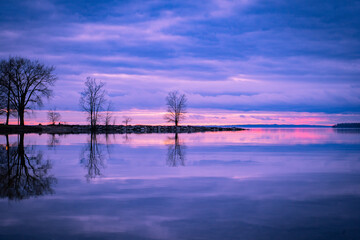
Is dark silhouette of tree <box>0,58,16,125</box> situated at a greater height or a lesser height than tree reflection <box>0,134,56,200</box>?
greater

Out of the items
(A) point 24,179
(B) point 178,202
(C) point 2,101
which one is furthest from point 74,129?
(B) point 178,202

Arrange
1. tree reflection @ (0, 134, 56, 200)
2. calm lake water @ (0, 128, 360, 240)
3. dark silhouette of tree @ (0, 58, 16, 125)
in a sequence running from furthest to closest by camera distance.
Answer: dark silhouette of tree @ (0, 58, 16, 125), tree reflection @ (0, 134, 56, 200), calm lake water @ (0, 128, 360, 240)

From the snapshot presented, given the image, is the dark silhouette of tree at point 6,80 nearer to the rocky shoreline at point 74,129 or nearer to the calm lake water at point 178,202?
the rocky shoreline at point 74,129

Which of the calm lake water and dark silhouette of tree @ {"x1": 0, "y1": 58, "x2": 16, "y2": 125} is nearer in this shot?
the calm lake water

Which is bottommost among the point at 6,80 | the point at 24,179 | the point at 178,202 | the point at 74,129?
the point at 178,202

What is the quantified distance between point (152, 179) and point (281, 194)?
12.3 ft

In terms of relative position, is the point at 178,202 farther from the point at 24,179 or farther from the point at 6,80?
the point at 6,80

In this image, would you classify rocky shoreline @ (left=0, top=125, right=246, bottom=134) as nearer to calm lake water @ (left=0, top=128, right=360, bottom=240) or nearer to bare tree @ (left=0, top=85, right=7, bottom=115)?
bare tree @ (left=0, top=85, right=7, bottom=115)

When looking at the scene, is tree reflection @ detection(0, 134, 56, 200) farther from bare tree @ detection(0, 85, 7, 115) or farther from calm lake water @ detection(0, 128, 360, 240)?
bare tree @ detection(0, 85, 7, 115)

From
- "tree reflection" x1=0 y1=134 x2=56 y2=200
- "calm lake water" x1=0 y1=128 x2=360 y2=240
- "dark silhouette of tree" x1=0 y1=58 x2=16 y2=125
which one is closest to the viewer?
"calm lake water" x1=0 y1=128 x2=360 y2=240

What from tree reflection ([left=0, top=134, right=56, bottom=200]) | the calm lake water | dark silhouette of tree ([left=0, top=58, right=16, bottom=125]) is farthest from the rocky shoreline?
the calm lake water

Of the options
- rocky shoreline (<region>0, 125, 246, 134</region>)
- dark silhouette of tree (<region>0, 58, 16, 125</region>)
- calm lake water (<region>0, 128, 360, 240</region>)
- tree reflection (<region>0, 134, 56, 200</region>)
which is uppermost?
dark silhouette of tree (<region>0, 58, 16, 125</region>)

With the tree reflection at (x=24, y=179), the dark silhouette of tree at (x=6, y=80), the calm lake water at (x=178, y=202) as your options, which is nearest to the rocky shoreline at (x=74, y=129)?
the dark silhouette of tree at (x=6, y=80)

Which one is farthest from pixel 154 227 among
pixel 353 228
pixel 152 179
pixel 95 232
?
pixel 152 179
